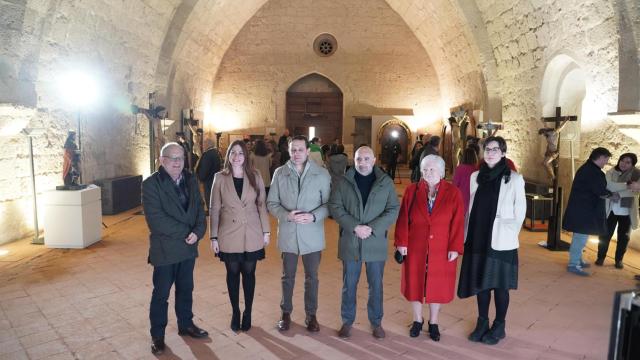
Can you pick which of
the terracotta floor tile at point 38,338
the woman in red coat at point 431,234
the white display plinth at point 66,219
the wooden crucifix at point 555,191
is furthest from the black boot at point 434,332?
the white display plinth at point 66,219

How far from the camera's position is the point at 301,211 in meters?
3.22

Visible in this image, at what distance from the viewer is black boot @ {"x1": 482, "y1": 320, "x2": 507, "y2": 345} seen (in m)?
3.20

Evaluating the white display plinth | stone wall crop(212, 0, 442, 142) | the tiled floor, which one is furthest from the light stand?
stone wall crop(212, 0, 442, 142)

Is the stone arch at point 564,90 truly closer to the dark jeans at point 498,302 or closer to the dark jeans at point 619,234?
the dark jeans at point 619,234

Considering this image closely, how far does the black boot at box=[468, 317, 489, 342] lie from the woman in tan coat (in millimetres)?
1753

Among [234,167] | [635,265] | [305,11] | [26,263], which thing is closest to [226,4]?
[305,11]

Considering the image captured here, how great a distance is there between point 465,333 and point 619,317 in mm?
2427

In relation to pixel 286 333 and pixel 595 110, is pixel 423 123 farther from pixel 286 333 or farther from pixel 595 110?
pixel 286 333

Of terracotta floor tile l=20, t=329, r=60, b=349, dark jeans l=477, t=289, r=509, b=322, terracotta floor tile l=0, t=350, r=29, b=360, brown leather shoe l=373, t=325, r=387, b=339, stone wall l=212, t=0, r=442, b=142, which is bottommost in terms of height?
terracotta floor tile l=0, t=350, r=29, b=360

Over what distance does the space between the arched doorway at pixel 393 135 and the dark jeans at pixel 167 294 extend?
11328mm

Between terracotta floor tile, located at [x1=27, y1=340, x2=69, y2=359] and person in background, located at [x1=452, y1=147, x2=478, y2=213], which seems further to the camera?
person in background, located at [x1=452, y1=147, x2=478, y2=213]

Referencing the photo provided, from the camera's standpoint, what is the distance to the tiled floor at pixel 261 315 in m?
3.07

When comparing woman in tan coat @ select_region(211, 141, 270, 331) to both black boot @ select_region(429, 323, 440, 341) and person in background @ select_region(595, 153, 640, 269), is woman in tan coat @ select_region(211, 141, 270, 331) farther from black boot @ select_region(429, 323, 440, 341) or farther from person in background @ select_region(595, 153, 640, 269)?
person in background @ select_region(595, 153, 640, 269)

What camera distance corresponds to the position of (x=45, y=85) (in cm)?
650
